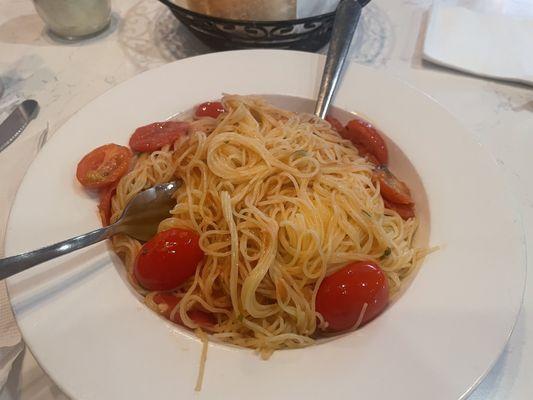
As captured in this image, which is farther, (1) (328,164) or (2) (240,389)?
(1) (328,164)

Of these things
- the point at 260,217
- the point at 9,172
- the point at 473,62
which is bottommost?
the point at 9,172

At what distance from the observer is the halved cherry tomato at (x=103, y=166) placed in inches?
67.7

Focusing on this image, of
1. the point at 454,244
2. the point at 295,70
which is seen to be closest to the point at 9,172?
the point at 295,70

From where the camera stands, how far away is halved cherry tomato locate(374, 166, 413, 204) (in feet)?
5.98

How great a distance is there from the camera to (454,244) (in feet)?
5.07

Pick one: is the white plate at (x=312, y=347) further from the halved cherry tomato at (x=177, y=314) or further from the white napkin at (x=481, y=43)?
the white napkin at (x=481, y=43)

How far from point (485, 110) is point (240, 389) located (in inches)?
70.8

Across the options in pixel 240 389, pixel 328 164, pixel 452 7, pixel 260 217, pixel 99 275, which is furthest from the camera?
pixel 452 7

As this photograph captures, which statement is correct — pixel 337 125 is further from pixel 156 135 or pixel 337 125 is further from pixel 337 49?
pixel 156 135

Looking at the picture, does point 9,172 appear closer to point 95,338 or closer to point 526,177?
point 95,338

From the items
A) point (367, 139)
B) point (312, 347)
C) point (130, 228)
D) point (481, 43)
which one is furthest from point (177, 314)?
point (481, 43)

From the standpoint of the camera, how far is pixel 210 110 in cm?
203

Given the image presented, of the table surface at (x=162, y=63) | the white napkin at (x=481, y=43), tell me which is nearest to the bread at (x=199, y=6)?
the table surface at (x=162, y=63)

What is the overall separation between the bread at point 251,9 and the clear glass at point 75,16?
69 centimetres
